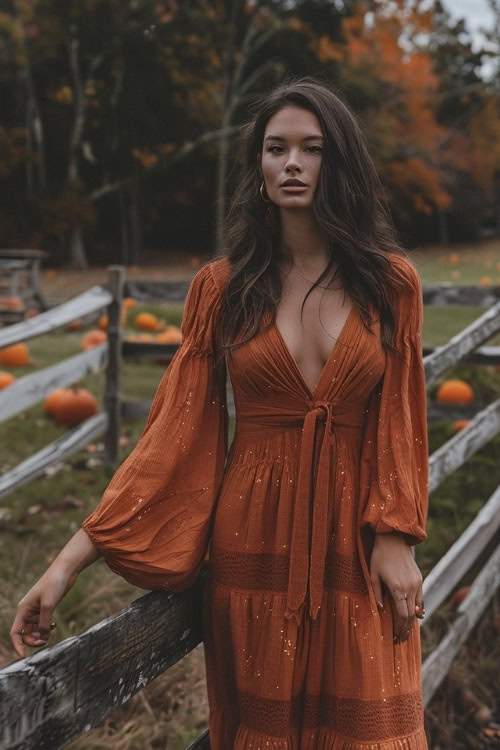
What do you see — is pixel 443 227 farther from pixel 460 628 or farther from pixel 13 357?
pixel 460 628

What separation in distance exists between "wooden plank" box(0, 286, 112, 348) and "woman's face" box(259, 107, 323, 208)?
100 inches

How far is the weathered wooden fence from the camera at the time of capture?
145cm

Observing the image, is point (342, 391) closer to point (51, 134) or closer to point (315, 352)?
point (315, 352)

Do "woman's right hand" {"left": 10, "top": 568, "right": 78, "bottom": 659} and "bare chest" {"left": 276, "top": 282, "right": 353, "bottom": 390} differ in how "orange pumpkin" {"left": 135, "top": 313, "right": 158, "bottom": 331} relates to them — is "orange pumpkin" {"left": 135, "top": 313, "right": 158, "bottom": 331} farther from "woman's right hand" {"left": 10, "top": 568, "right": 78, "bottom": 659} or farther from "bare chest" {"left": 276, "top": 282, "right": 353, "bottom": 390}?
"woman's right hand" {"left": 10, "top": 568, "right": 78, "bottom": 659}

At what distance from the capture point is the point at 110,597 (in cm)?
386

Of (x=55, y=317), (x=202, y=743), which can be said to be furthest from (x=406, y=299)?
(x=55, y=317)

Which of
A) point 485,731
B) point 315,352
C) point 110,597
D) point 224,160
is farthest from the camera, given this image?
point 224,160

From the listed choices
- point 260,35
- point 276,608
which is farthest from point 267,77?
point 276,608

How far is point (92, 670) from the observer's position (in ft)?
5.27

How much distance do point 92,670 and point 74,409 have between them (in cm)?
524

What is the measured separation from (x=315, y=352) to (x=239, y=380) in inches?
6.8

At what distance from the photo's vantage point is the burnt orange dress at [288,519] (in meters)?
1.88

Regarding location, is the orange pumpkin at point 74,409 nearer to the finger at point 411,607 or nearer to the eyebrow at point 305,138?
the eyebrow at point 305,138

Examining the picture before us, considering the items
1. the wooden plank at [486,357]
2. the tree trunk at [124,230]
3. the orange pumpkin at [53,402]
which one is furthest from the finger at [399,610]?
the tree trunk at [124,230]
